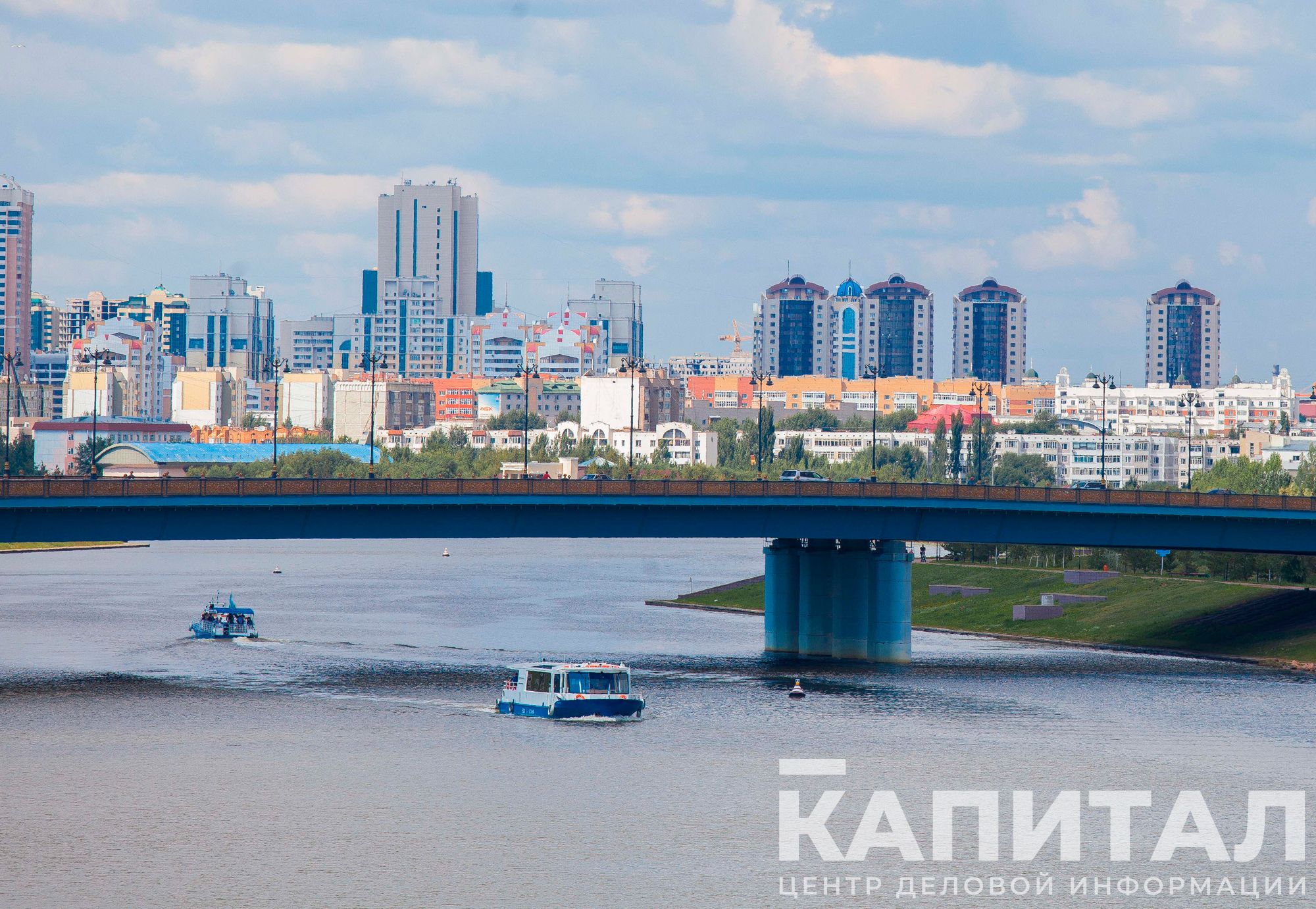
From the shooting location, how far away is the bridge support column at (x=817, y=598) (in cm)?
11400

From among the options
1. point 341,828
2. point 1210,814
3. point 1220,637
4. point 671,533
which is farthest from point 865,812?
point 1220,637

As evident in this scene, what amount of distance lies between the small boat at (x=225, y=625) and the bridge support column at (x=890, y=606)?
37.0m

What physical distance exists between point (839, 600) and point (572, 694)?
28.1 metres

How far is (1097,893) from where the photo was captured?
5581 cm

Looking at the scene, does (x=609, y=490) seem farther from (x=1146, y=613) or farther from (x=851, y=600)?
(x=1146, y=613)

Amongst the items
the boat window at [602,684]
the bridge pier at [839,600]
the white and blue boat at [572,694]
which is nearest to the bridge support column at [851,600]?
the bridge pier at [839,600]

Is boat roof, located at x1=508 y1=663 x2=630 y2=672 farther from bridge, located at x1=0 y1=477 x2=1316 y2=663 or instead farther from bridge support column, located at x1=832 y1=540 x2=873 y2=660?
bridge support column, located at x1=832 y1=540 x2=873 y2=660

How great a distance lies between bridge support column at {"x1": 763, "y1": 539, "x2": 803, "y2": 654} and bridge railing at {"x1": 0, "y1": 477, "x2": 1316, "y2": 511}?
7.48m

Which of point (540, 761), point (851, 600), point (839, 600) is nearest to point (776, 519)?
point (851, 600)

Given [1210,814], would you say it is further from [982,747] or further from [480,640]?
[480,640]

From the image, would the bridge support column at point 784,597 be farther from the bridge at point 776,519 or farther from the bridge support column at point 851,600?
the bridge support column at point 851,600

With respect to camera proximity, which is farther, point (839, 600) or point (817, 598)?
point (817, 598)

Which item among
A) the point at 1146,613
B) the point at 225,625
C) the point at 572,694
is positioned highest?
the point at 1146,613

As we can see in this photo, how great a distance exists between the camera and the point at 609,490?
105 metres
